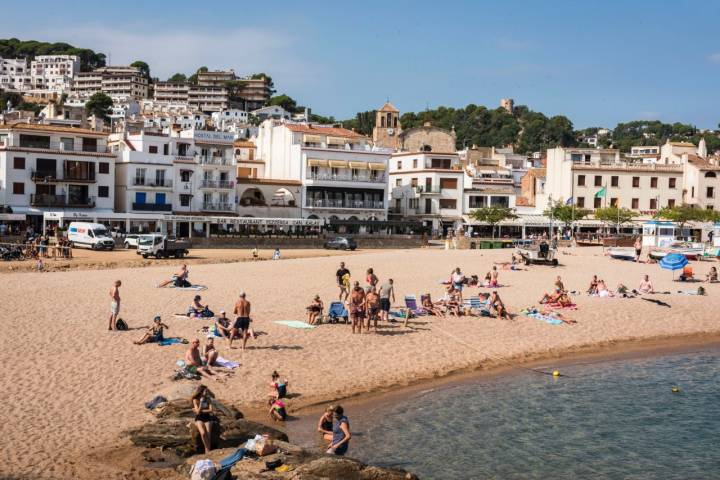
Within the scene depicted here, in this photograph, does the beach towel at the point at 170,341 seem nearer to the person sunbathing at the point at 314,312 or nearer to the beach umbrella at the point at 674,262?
the person sunbathing at the point at 314,312

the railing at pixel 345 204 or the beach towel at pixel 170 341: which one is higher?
the railing at pixel 345 204

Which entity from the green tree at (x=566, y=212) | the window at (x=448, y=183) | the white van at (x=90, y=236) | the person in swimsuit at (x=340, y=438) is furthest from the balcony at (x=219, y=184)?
the person in swimsuit at (x=340, y=438)

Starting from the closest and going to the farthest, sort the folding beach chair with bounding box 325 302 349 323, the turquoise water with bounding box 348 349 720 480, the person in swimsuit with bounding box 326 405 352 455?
the person in swimsuit with bounding box 326 405 352 455, the turquoise water with bounding box 348 349 720 480, the folding beach chair with bounding box 325 302 349 323

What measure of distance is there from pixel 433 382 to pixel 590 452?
4840mm

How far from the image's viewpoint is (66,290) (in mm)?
28266

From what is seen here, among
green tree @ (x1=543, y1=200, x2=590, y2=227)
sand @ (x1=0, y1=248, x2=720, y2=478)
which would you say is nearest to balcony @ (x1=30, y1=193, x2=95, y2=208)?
sand @ (x1=0, y1=248, x2=720, y2=478)

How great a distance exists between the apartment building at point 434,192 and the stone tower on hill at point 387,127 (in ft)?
71.3

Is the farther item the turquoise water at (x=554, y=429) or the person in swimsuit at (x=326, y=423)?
the person in swimsuit at (x=326, y=423)

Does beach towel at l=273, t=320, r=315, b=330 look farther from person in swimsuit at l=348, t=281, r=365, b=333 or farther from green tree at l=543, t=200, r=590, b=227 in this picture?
green tree at l=543, t=200, r=590, b=227

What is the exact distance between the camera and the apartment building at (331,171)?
214 ft

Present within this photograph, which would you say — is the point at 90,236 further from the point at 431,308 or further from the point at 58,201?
the point at 431,308

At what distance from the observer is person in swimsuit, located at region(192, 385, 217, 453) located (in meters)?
13.1

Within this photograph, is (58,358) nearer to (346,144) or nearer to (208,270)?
(208,270)

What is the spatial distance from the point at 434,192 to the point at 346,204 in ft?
32.5
